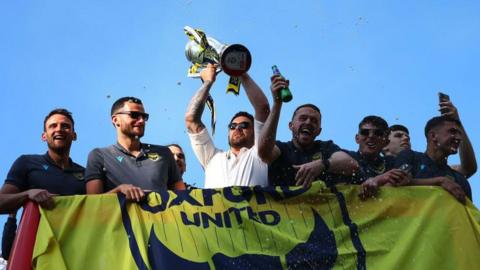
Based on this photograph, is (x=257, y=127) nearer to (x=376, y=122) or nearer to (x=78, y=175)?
(x=376, y=122)

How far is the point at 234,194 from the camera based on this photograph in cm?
559

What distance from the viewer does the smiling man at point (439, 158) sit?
588cm

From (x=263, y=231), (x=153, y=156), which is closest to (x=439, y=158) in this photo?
(x=263, y=231)

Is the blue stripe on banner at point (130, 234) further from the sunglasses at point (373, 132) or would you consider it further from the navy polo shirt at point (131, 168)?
the sunglasses at point (373, 132)

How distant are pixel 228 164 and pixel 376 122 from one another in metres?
1.48

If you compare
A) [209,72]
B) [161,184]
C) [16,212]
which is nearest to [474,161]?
[209,72]

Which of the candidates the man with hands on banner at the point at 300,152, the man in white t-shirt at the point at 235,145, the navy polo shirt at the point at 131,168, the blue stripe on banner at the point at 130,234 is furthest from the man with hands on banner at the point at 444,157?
the blue stripe on banner at the point at 130,234

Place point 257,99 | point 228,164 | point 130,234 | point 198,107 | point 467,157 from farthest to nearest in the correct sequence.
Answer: point 467,157, point 198,107, point 257,99, point 228,164, point 130,234

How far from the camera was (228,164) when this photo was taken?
21.6ft

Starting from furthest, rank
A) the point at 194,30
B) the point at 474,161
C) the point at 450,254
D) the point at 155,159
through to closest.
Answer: the point at 194,30
the point at 474,161
the point at 155,159
the point at 450,254

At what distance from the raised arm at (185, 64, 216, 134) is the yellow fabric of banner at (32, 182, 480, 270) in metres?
1.52

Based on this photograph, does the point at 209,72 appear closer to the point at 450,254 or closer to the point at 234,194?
the point at 234,194

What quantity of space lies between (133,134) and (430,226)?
270 cm

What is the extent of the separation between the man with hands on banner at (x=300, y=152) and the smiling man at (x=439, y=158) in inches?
25.1
